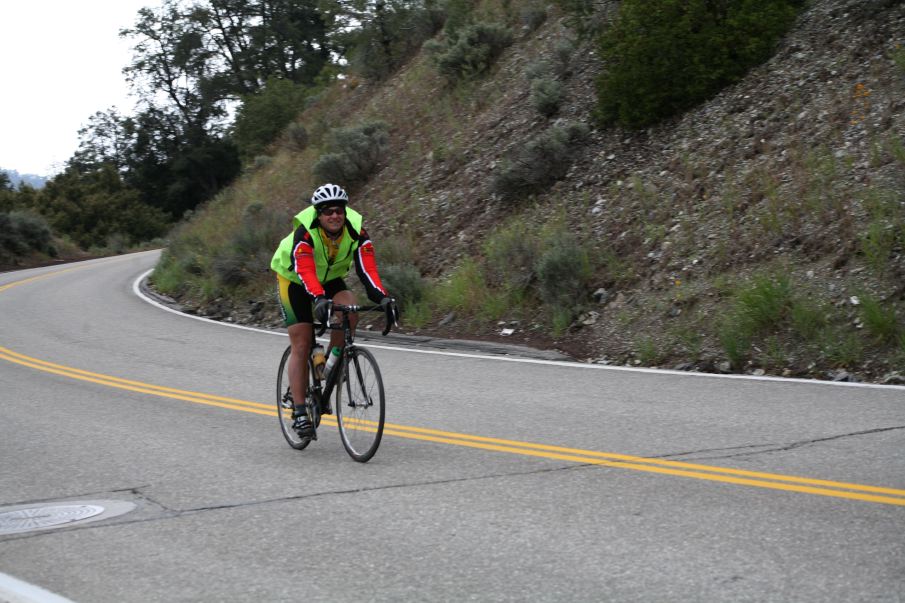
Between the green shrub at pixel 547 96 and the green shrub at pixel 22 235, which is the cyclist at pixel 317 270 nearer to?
the green shrub at pixel 547 96

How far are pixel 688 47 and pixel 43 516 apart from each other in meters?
13.9

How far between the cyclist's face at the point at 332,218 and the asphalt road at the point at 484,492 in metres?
1.77

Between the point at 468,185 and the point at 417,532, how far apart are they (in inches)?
613

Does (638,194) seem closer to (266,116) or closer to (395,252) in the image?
(395,252)

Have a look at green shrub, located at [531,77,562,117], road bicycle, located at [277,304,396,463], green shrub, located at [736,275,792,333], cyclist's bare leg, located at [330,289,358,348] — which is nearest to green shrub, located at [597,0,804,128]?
green shrub, located at [531,77,562,117]

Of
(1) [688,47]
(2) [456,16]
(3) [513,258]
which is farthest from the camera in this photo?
(2) [456,16]

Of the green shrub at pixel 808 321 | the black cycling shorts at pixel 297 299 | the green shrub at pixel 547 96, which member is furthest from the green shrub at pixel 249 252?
the black cycling shorts at pixel 297 299

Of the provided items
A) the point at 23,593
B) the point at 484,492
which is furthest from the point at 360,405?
the point at 23,593

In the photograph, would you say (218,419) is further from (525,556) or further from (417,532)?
(525,556)

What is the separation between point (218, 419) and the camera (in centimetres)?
1005

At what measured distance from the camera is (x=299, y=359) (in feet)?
26.4

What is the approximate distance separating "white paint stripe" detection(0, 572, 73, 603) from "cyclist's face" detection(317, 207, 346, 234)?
3344 millimetres

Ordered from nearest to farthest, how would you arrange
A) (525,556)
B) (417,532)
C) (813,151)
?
(525,556), (417,532), (813,151)

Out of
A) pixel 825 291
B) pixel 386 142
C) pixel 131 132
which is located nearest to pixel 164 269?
pixel 386 142
